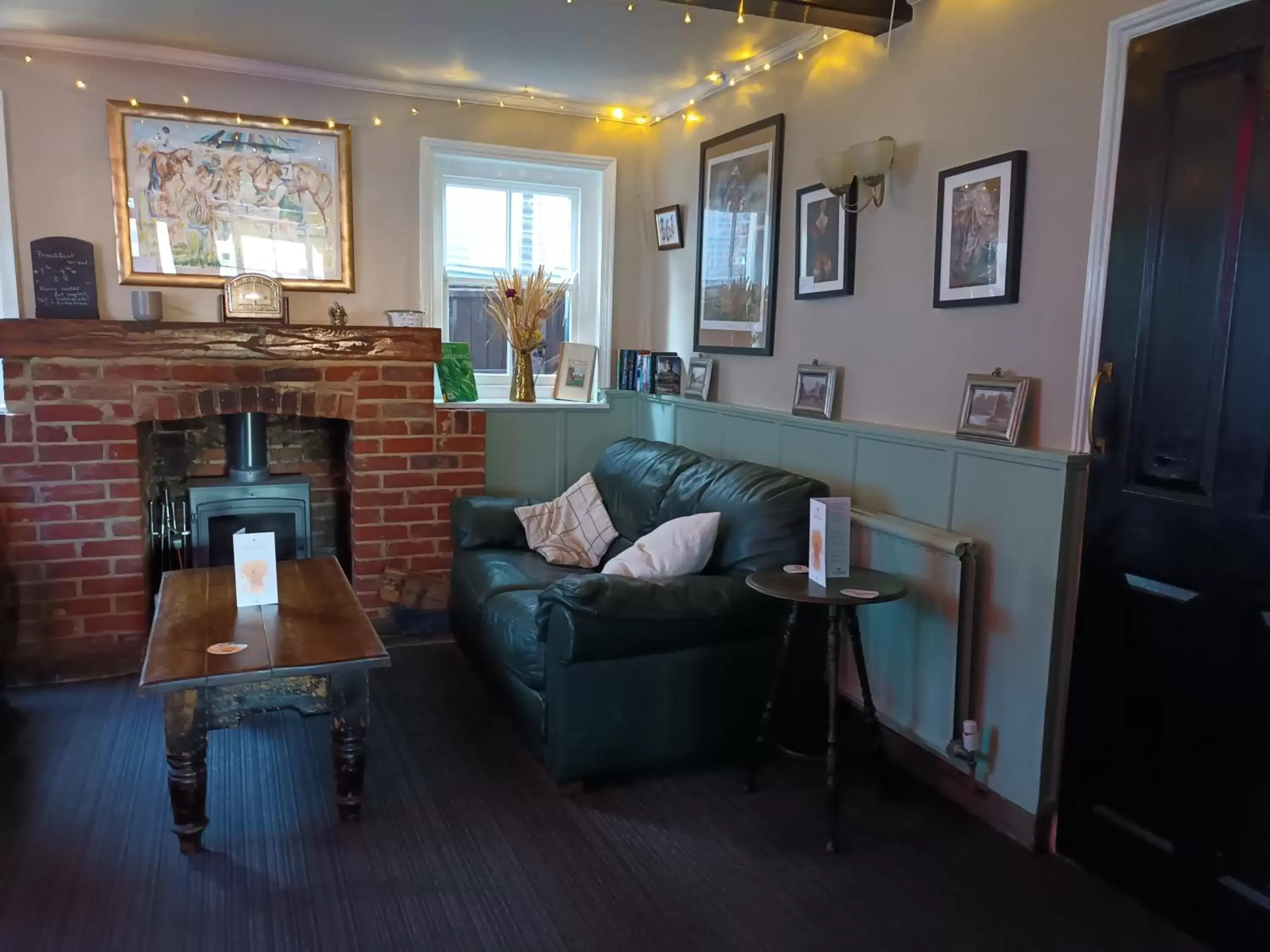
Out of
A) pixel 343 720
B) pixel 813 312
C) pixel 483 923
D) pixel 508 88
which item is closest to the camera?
pixel 483 923

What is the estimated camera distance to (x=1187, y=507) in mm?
2021

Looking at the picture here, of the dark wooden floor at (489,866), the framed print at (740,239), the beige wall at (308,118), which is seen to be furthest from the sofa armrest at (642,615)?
the beige wall at (308,118)

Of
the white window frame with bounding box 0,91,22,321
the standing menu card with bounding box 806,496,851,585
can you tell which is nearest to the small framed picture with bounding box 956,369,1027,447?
the standing menu card with bounding box 806,496,851,585

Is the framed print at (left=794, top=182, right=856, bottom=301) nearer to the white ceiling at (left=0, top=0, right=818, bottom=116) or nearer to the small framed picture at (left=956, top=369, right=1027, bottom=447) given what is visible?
the white ceiling at (left=0, top=0, right=818, bottom=116)

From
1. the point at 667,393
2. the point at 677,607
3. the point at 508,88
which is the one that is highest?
the point at 508,88

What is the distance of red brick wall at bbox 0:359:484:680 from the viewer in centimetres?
345

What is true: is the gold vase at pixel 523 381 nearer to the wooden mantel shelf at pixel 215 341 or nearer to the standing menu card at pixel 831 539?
the wooden mantel shelf at pixel 215 341

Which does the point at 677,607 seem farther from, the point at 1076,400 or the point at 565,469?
the point at 565,469

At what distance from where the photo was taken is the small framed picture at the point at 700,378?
4035mm

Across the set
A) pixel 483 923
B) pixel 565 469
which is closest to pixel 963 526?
pixel 483 923

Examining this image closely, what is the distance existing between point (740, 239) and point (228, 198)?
2.22 meters

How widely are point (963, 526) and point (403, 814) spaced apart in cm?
177

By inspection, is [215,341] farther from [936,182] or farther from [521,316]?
[936,182]

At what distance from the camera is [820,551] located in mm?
2510
